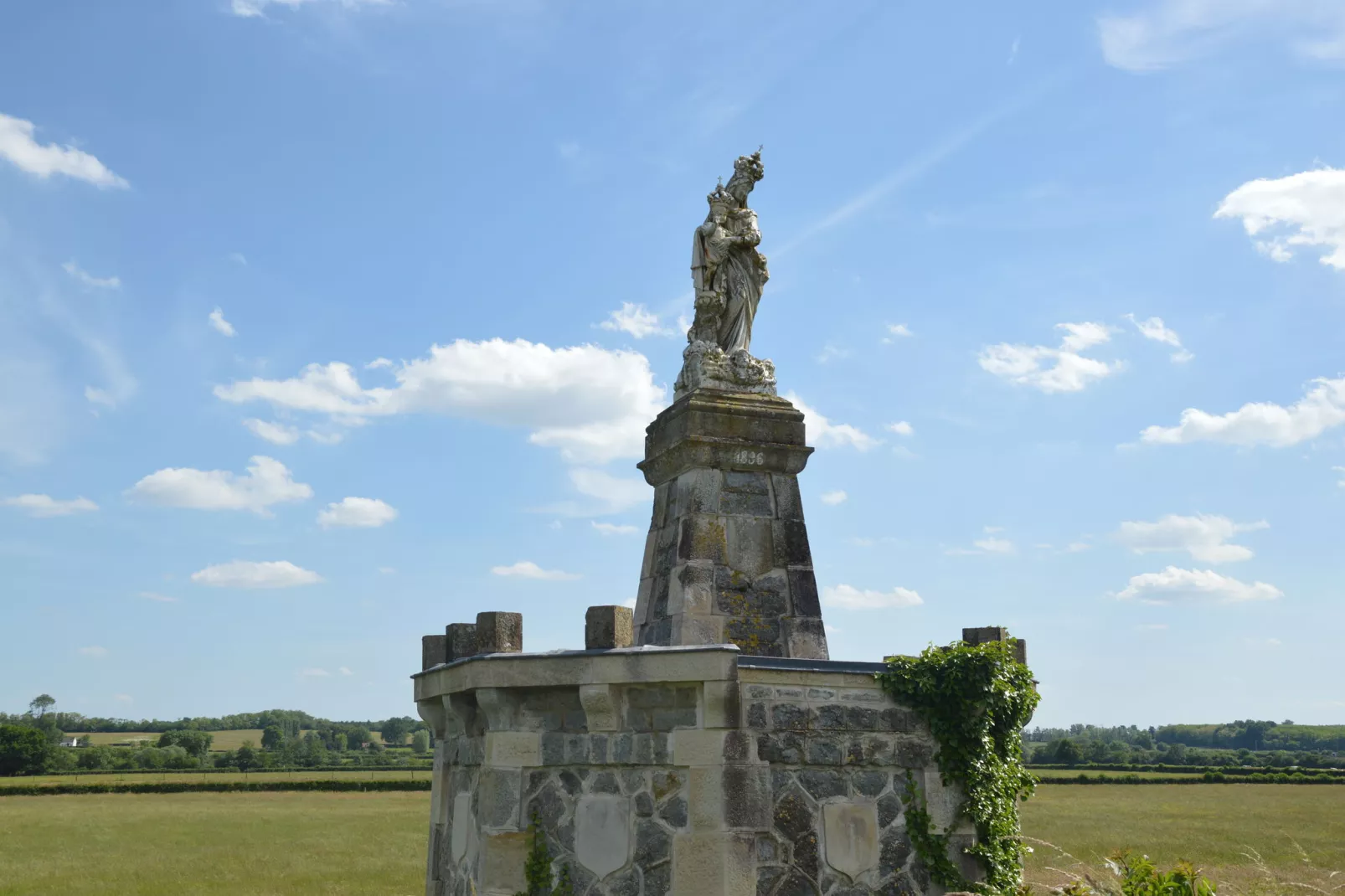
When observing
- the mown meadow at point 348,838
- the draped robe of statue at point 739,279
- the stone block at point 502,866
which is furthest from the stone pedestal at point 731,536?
the mown meadow at point 348,838

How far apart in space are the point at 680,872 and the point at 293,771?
61232 mm

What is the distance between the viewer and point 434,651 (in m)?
10.1

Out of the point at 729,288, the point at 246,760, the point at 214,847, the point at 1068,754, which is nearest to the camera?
the point at 729,288

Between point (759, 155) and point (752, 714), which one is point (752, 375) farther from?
point (752, 714)

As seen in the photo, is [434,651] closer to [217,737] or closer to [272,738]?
[272,738]

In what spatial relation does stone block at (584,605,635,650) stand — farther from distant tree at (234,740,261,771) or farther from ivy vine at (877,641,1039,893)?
distant tree at (234,740,261,771)

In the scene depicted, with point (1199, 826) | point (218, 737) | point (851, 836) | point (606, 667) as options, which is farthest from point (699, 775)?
point (218, 737)

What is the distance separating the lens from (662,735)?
26.8ft

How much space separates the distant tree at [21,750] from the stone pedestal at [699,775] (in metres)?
68.6

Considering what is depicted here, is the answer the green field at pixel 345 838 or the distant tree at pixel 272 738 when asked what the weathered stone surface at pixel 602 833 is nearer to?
the green field at pixel 345 838

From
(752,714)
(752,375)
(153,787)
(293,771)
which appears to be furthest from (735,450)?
(293,771)

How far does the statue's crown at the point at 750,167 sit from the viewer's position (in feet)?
40.9

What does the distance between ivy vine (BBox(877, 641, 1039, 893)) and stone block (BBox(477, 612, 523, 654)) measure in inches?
115

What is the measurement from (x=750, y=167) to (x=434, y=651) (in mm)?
6364
